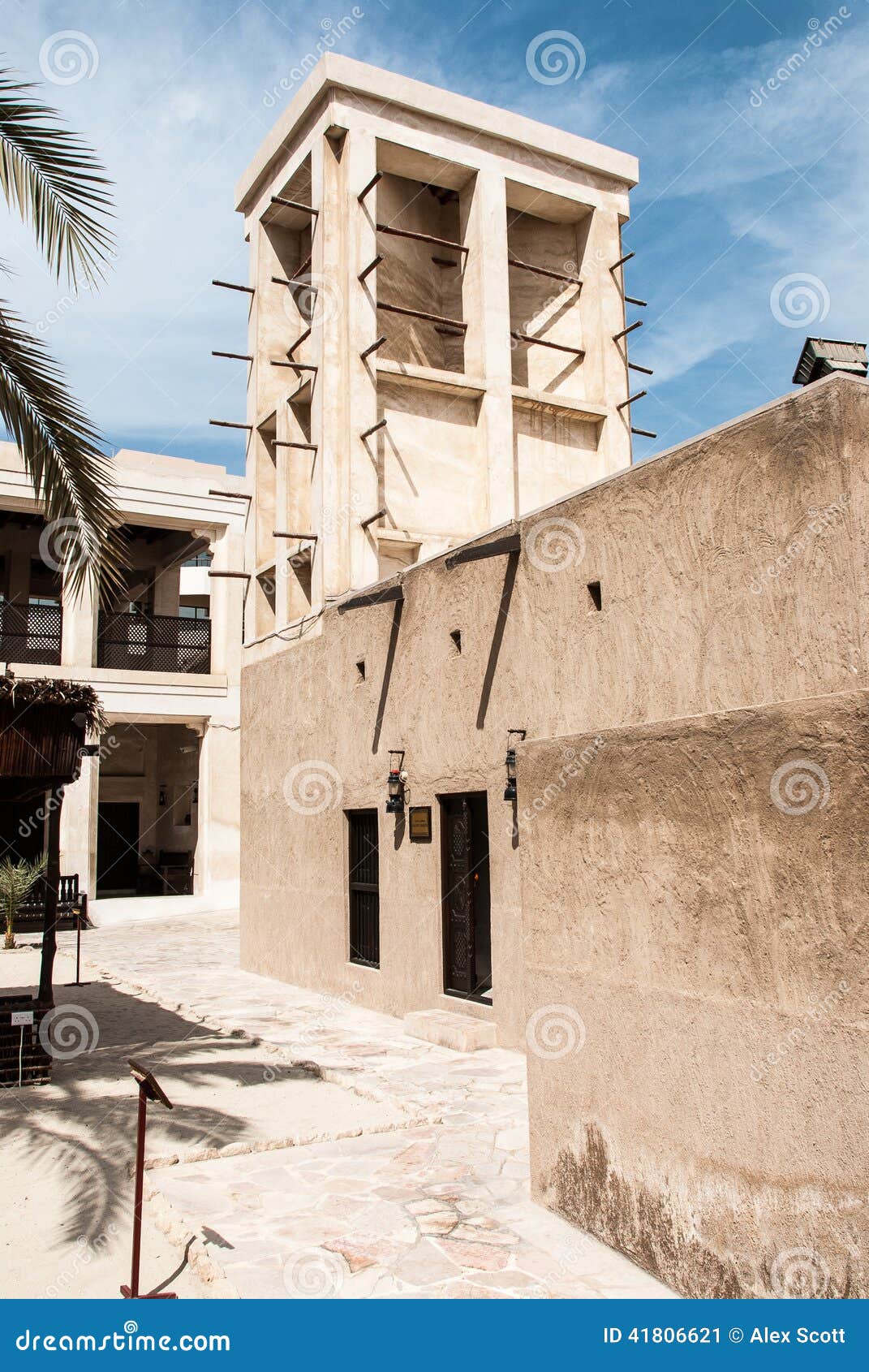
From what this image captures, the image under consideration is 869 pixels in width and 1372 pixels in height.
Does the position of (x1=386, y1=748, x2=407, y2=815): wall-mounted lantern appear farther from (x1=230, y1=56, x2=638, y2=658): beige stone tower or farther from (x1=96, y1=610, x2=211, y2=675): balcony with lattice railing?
(x1=96, y1=610, x2=211, y2=675): balcony with lattice railing

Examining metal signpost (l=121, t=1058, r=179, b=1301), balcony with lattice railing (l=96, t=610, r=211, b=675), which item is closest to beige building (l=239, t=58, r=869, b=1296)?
metal signpost (l=121, t=1058, r=179, b=1301)

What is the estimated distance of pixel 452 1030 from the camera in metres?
8.89

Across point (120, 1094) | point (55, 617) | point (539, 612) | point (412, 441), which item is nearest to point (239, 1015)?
point (120, 1094)

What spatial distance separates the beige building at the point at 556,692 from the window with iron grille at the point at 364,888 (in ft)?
0.18

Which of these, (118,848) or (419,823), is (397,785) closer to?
(419,823)

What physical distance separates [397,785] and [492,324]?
7441mm

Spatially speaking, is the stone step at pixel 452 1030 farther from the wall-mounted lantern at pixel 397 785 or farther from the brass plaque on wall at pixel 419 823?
the wall-mounted lantern at pixel 397 785

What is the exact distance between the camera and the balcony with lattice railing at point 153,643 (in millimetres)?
25969

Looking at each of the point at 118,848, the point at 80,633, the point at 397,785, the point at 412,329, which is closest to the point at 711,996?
the point at 397,785

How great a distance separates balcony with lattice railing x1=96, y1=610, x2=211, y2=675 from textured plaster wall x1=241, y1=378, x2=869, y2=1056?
1234 centimetres

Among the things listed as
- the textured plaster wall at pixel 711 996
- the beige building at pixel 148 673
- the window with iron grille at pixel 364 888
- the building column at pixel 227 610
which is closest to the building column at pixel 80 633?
the beige building at pixel 148 673

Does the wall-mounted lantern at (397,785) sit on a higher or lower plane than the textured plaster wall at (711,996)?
higher

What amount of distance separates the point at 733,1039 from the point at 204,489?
2382 centimetres

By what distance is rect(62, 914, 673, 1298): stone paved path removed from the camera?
14.5 feet
